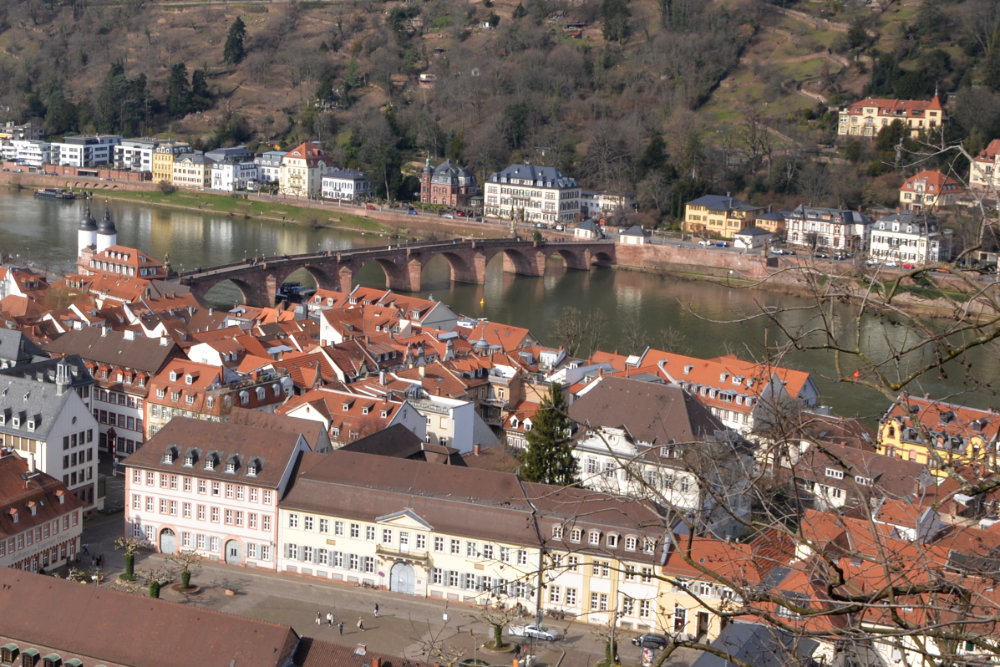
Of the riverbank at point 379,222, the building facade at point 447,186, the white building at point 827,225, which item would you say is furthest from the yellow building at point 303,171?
the white building at point 827,225

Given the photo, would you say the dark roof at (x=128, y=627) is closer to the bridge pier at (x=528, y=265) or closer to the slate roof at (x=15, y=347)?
the slate roof at (x=15, y=347)

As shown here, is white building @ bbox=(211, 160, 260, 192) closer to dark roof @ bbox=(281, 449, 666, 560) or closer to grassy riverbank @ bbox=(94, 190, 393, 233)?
grassy riverbank @ bbox=(94, 190, 393, 233)

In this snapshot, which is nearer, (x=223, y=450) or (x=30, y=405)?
(x=223, y=450)

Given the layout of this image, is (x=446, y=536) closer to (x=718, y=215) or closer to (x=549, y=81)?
(x=718, y=215)

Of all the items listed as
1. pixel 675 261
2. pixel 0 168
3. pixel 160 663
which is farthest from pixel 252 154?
pixel 160 663

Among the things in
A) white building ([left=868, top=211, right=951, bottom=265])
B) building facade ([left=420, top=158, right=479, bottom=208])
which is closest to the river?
white building ([left=868, top=211, right=951, bottom=265])

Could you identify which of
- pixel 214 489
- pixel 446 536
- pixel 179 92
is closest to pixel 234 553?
pixel 214 489

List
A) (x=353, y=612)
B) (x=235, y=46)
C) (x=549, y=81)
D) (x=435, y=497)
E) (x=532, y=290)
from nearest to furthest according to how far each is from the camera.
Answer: (x=353, y=612) < (x=435, y=497) < (x=532, y=290) < (x=549, y=81) < (x=235, y=46)
